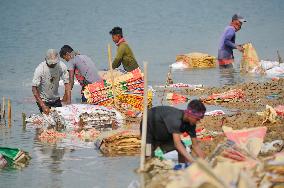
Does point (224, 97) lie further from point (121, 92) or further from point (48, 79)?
point (48, 79)

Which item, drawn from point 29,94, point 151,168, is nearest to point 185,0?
point 29,94

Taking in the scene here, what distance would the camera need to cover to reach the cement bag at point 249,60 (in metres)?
19.5

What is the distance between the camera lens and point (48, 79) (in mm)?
12938

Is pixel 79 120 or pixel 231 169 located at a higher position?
pixel 79 120

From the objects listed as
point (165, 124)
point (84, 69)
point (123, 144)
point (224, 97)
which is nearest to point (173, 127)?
point (165, 124)

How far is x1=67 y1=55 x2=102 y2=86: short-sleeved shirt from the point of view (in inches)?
558

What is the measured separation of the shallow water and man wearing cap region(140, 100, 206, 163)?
82cm

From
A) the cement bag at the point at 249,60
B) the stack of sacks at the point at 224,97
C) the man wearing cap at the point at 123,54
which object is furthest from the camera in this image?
the cement bag at the point at 249,60

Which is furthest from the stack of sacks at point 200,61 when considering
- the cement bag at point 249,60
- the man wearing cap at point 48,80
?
the man wearing cap at point 48,80

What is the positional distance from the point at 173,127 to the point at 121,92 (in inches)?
235

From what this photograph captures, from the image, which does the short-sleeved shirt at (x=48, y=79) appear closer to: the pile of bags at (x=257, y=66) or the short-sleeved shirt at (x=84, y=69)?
the short-sleeved shirt at (x=84, y=69)

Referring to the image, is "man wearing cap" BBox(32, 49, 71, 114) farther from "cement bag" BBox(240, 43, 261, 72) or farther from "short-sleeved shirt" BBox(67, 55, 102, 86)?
"cement bag" BBox(240, 43, 261, 72)

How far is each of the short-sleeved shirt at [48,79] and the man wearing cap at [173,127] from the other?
4412 millimetres

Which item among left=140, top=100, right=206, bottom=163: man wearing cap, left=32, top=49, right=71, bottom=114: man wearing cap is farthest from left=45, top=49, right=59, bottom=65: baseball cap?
left=140, top=100, right=206, bottom=163: man wearing cap
